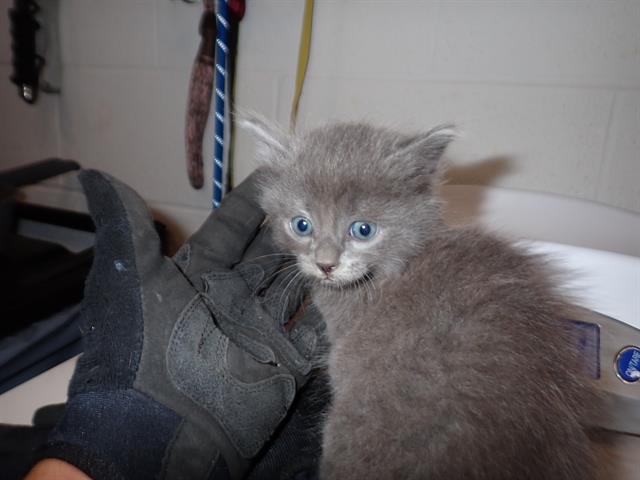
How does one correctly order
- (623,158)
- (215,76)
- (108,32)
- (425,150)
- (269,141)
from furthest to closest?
(108,32), (215,76), (623,158), (269,141), (425,150)

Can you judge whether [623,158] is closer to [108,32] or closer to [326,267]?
[326,267]

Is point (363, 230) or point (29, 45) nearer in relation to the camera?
point (363, 230)

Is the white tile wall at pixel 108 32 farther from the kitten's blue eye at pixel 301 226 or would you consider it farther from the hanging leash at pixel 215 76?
the kitten's blue eye at pixel 301 226

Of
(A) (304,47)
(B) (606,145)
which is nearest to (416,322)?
(B) (606,145)

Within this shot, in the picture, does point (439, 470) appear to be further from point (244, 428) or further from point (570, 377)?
point (244, 428)

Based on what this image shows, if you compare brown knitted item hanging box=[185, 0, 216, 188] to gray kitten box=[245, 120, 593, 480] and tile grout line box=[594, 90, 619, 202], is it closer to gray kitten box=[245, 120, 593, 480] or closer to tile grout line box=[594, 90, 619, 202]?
gray kitten box=[245, 120, 593, 480]

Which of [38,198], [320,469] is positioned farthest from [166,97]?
[320,469]

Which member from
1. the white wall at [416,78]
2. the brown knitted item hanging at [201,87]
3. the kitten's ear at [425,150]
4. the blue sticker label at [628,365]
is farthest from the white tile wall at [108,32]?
the blue sticker label at [628,365]
